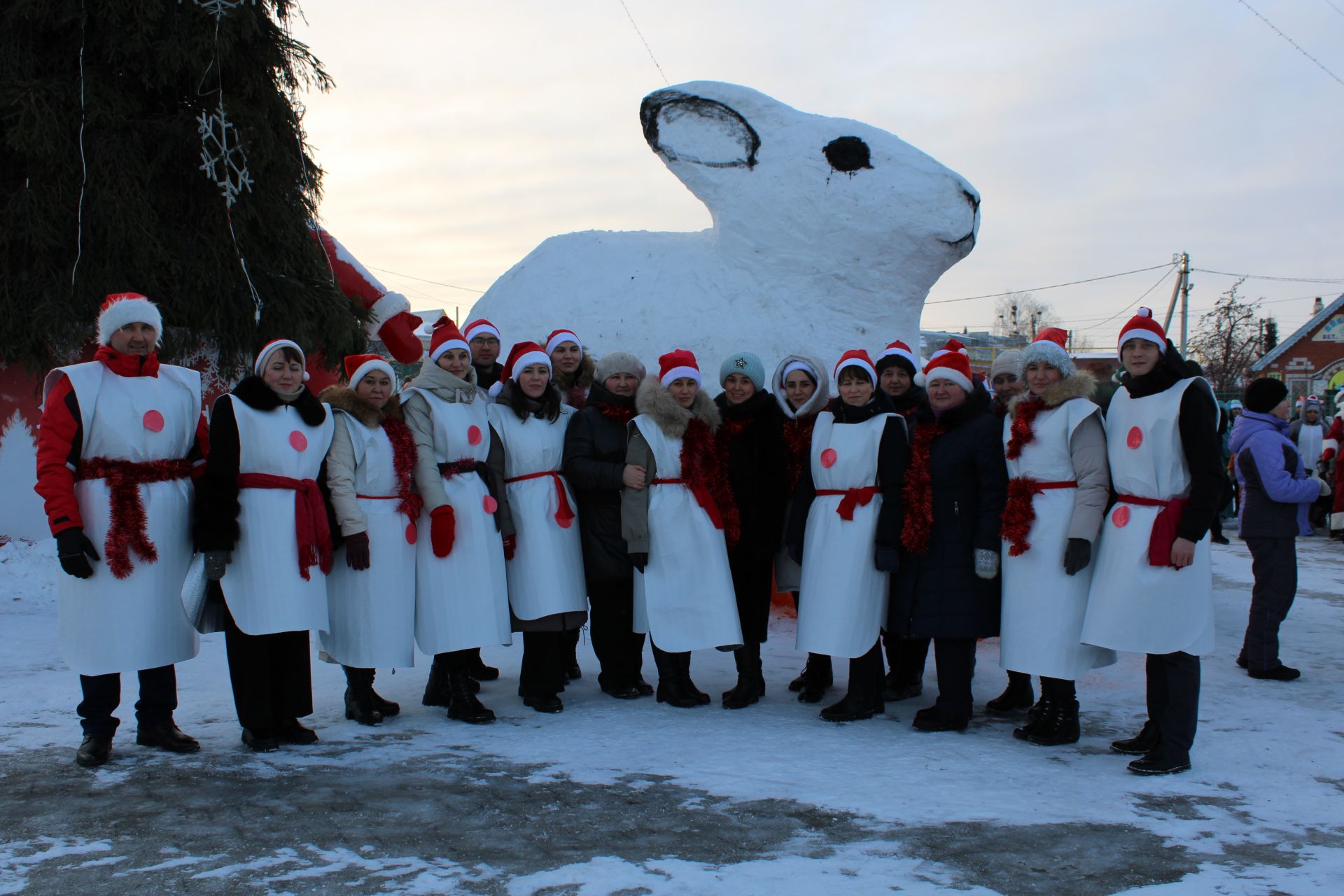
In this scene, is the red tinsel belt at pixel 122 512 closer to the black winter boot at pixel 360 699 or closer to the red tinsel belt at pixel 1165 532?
the black winter boot at pixel 360 699

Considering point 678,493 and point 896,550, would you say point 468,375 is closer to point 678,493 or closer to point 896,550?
point 678,493

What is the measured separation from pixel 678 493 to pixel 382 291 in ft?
16.8

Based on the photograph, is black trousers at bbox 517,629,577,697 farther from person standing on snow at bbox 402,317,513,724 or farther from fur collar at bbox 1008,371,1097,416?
fur collar at bbox 1008,371,1097,416

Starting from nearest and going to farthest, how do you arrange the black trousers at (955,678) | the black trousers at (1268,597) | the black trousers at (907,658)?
the black trousers at (955,678) → the black trousers at (907,658) → the black trousers at (1268,597)

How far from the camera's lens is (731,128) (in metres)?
6.57

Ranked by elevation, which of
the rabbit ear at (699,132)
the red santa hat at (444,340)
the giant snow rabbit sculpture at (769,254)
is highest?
the rabbit ear at (699,132)

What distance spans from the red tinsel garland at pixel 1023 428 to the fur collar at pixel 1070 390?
0.04 m

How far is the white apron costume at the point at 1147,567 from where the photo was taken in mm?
3729

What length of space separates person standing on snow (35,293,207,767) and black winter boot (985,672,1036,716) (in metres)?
3.21

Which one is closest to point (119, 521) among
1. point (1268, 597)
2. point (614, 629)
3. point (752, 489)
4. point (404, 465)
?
point (404, 465)

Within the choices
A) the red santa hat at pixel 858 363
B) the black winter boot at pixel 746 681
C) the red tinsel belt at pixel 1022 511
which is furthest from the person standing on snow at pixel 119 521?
the red tinsel belt at pixel 1022 511

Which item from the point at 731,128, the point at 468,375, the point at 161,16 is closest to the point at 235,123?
the point at 161,16

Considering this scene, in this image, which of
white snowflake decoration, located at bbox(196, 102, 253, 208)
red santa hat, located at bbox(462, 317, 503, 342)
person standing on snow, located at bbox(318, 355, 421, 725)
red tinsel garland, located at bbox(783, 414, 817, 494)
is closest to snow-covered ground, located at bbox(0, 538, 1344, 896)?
person standing on snow, located at bbox(318, 355, 421, 725)

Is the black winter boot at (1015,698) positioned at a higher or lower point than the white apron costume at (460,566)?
lower
